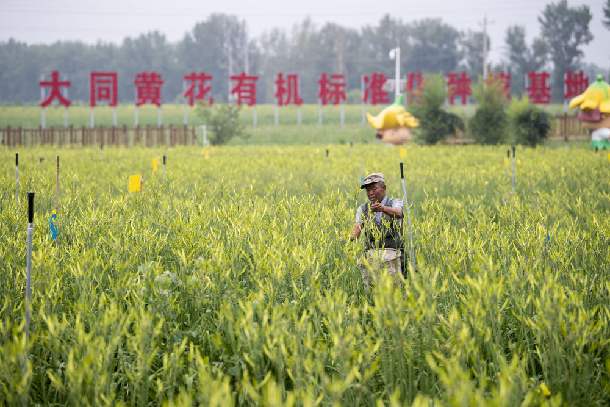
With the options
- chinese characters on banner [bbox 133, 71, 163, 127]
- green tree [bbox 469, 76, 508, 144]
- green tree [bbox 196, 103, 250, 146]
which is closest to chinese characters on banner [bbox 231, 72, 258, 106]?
chinese characters on banner [bbox 133, 71, 163, 127]

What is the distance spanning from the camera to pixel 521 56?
64.3 metres

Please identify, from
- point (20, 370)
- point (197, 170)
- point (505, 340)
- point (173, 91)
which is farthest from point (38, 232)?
point (173, 91)

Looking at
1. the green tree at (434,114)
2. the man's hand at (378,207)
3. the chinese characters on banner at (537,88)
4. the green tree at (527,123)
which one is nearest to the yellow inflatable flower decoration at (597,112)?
the green tree at (527,123)

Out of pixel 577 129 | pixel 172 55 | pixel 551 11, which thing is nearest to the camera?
pixel 577 129

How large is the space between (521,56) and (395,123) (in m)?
49.7

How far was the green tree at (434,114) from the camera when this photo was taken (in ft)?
78.0

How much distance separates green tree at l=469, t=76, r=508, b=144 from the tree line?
129 ft

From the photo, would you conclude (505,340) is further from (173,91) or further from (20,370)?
(173,91)

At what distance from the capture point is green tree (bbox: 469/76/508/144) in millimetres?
23438

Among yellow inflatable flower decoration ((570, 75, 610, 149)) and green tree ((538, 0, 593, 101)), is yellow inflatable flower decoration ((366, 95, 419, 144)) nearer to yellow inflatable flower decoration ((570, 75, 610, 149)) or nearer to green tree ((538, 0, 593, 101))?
yellow inflatable flower decoration ((570, 75, 610, 149))

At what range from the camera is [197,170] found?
1165 centimetres

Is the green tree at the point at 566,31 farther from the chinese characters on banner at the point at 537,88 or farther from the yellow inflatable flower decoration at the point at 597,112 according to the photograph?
the yellow inflatable flower decoration at the point at 597,112

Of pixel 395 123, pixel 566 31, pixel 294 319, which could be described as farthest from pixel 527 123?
pixel 566 31

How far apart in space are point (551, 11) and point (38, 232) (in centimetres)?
6708
